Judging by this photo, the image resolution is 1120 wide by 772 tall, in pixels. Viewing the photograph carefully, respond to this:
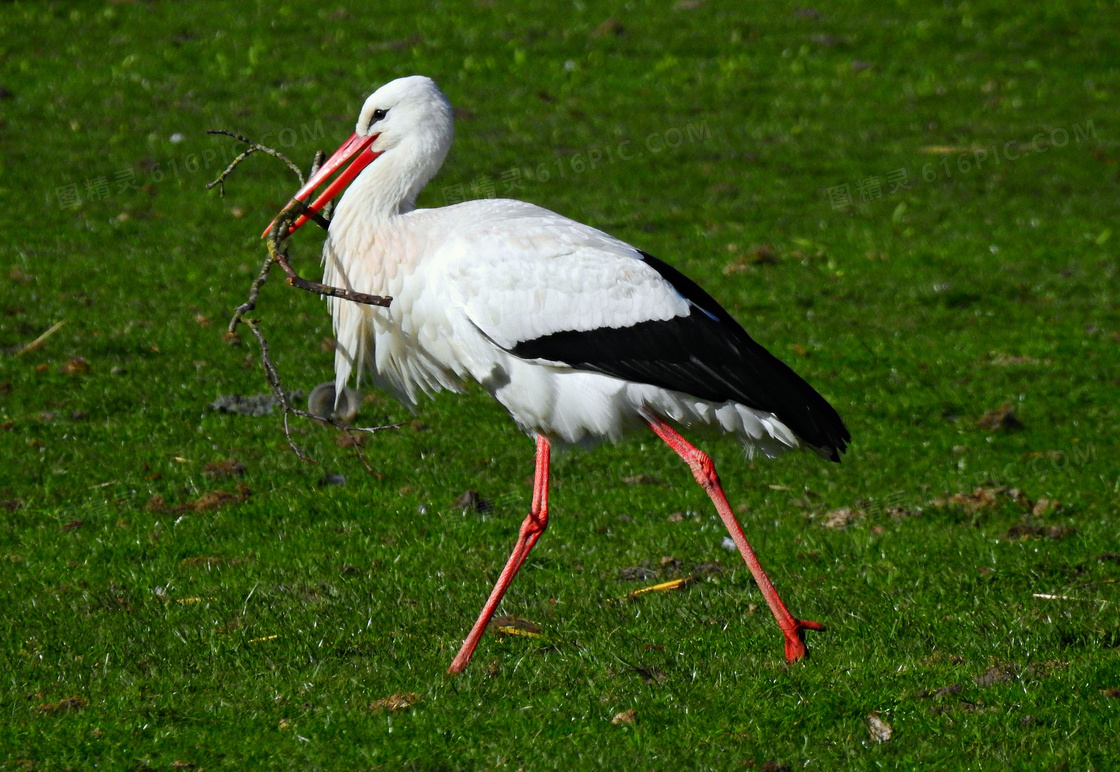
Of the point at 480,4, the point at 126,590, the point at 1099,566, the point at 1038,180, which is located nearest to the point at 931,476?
the point at 1099,566

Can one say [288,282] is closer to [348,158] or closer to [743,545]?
[348,158]

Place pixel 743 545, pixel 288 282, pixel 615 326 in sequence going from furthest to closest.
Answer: pixel 615 326 → pixel 743 545 → pixel 288 282

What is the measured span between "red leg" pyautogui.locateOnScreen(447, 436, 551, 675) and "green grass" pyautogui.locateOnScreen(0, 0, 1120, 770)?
0.09 m

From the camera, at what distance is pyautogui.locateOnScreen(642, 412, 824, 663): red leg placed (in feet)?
16.5

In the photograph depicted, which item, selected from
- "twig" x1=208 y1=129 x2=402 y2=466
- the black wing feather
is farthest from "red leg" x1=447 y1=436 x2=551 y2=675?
"twig" x1=208 y1=129 x2=402 y2=466

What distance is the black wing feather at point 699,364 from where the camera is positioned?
5309 millimetres

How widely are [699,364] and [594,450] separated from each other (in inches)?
111

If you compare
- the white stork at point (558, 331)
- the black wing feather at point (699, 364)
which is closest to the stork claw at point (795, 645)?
the white stork at point (558, 331)

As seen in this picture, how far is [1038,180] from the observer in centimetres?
1440

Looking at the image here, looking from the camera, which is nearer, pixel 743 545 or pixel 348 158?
pixel 743 545

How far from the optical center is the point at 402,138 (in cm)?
576

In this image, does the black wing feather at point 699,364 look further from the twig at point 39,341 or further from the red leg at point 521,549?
the twig at point 39,341

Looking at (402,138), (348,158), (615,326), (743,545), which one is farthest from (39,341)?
(743,545)

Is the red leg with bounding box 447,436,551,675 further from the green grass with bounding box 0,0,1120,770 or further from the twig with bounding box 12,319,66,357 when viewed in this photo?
the twig with bounding box 12,319,66,357
